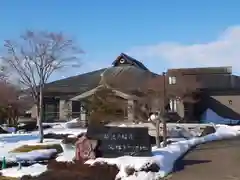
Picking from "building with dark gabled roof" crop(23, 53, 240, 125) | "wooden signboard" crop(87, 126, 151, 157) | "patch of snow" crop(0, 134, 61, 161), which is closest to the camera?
"wooden signboard" crop(87, 126, 151, 157)

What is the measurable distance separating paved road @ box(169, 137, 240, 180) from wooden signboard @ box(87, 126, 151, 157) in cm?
137

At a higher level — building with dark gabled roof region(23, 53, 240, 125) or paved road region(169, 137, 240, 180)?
building with dark gabled roof region(23, 53, 240, 125)

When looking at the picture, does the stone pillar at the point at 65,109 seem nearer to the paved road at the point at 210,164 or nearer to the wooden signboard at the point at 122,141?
the paved road at the point at 210,164

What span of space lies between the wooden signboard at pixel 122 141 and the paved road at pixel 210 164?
137 centimetres

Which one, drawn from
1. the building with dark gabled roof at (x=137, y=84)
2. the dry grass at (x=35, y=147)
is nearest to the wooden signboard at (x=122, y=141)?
the dry grass at (x=35, y=147)

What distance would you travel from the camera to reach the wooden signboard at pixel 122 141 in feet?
44.7

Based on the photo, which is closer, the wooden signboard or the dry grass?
the wooden signboard

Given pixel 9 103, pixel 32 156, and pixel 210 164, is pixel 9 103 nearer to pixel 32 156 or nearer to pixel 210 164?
pixel 32 156

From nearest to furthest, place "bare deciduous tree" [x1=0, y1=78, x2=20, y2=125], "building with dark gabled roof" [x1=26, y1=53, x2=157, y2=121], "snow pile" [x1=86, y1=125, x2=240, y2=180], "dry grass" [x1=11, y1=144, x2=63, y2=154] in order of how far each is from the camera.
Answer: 1. "snow pile" [x1=86, y1=125, x2=240, y2=180]
2. "dry grass" [x1=11, y1=144, x2=63, y2=154]
3. "bare deciduous tree" [x1=0, y1=78, x2=20, y2=125]
4. "building with dark gabled roof" [x1=26, y1=53, x2=157, y2=121]

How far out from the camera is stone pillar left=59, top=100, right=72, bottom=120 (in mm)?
40250

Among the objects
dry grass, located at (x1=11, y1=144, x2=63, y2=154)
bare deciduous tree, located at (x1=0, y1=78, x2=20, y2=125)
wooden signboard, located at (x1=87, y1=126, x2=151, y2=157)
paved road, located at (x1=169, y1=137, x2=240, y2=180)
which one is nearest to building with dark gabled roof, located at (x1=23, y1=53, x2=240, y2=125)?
bare deciduous tree, located at (x1=0, y1=78, x2=20, y2=125)

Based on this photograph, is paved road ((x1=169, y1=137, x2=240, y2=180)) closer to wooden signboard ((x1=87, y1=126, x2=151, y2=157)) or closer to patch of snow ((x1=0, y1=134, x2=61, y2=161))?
wooden signboard ((x1=87, y1=126, x2=151, y2=157))

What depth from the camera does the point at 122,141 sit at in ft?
45.8

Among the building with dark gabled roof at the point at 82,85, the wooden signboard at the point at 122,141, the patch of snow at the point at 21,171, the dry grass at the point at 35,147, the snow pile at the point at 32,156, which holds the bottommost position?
the patch of snow at the point at 21,171
